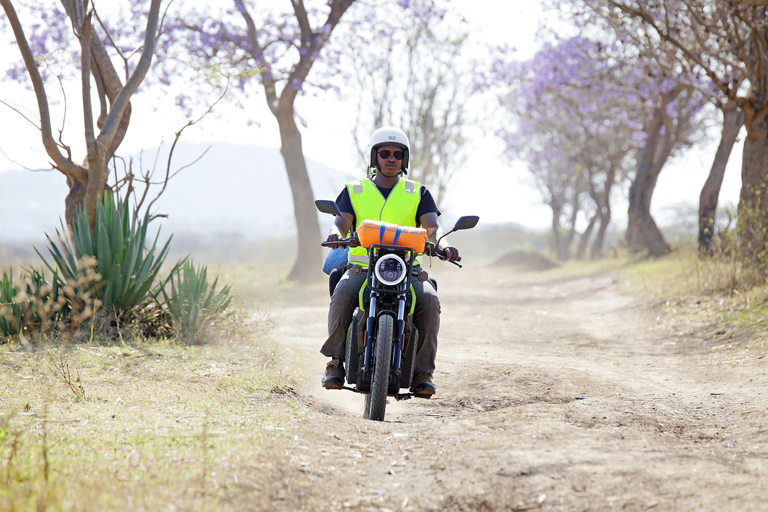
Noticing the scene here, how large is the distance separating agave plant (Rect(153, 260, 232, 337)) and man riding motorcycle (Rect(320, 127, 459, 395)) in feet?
9.23

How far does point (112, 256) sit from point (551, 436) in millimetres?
5012

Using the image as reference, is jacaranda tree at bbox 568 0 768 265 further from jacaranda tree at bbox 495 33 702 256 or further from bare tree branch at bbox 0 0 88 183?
bare tree branch at bbox 0 0 88 183

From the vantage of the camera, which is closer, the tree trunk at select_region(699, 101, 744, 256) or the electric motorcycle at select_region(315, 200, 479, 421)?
the electric motorcycle at select_region(315, 200, 479, 421)

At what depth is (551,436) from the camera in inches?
143

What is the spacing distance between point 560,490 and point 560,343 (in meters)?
5.86

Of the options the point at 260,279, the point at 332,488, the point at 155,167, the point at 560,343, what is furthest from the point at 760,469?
the point at 260,279

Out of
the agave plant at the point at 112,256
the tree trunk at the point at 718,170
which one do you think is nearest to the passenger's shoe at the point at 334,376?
the agave plant at the point at 112,256

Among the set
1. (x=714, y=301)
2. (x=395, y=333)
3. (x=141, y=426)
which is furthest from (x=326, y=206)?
(x=714, y=301)

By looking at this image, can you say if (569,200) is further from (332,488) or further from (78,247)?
(332,488)

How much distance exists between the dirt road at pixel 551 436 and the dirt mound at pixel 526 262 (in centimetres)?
2216

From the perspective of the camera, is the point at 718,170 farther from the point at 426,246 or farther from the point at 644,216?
the point at 426,246

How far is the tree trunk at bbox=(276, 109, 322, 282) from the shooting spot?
1756 cm

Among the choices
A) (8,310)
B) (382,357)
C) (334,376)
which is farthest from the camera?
(8,310)

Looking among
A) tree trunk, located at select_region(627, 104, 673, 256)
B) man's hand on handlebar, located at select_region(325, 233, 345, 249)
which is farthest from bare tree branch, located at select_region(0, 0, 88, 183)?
tree trunk, located at select_region(627, 104, 673, 256)
